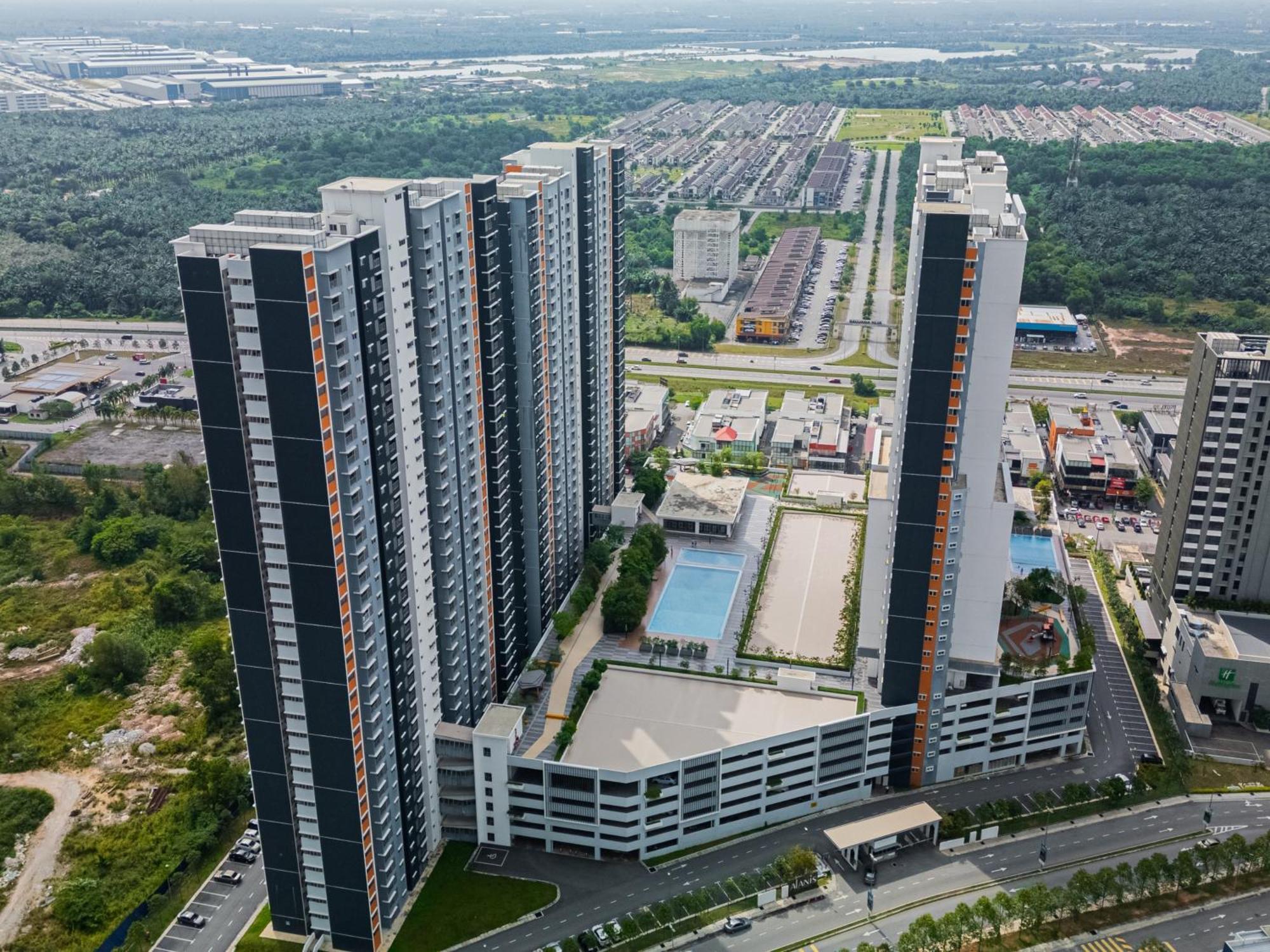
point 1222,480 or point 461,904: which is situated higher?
point 1222,480

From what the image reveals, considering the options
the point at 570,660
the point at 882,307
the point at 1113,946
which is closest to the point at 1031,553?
the point at 1113,946

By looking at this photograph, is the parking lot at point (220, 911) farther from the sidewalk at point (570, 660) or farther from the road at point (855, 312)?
the road at point (855, 312)

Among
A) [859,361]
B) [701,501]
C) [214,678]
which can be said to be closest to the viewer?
[214,678]

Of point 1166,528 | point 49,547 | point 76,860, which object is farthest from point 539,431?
point 49,547

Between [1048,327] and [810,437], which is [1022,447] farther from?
[1048,327]

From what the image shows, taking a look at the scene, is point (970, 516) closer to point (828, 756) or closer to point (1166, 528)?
point (828, 756)

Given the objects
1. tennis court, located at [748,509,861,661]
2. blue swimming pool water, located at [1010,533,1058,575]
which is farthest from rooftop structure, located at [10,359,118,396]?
blue swimming pool water, located at [1010,533,1058,575]

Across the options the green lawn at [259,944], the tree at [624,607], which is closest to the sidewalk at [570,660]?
the tree at [624,607]
